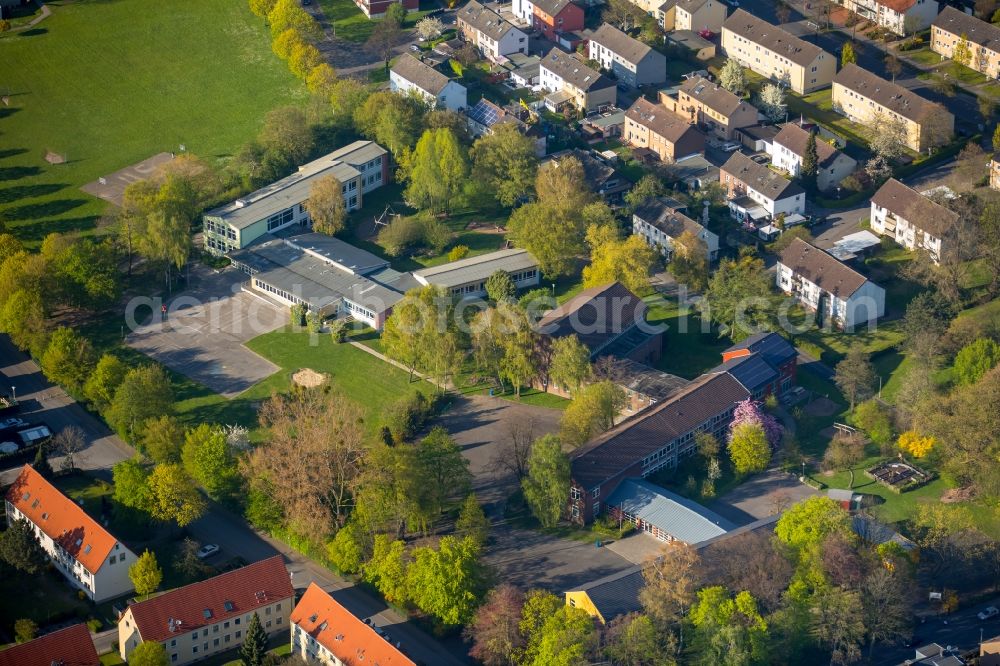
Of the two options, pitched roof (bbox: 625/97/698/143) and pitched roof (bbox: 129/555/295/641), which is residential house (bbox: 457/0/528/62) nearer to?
pitched roof (bbox: 625/97/698/143)

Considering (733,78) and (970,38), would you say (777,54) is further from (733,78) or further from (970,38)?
(970,38)

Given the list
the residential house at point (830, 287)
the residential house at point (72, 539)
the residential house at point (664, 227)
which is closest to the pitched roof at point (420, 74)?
the residential house at point (664, 227)

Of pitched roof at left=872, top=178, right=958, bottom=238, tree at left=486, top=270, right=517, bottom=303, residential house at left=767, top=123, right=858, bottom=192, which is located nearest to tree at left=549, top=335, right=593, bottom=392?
tree at left=486, top=270, right=517, bottom=303

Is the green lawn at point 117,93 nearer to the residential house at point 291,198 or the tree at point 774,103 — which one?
the residential house at point 291,198

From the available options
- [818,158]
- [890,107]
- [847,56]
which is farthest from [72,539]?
[847,56]

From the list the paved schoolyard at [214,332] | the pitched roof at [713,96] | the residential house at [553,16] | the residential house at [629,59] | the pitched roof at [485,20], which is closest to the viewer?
the paved schoolyard at [214,332]
